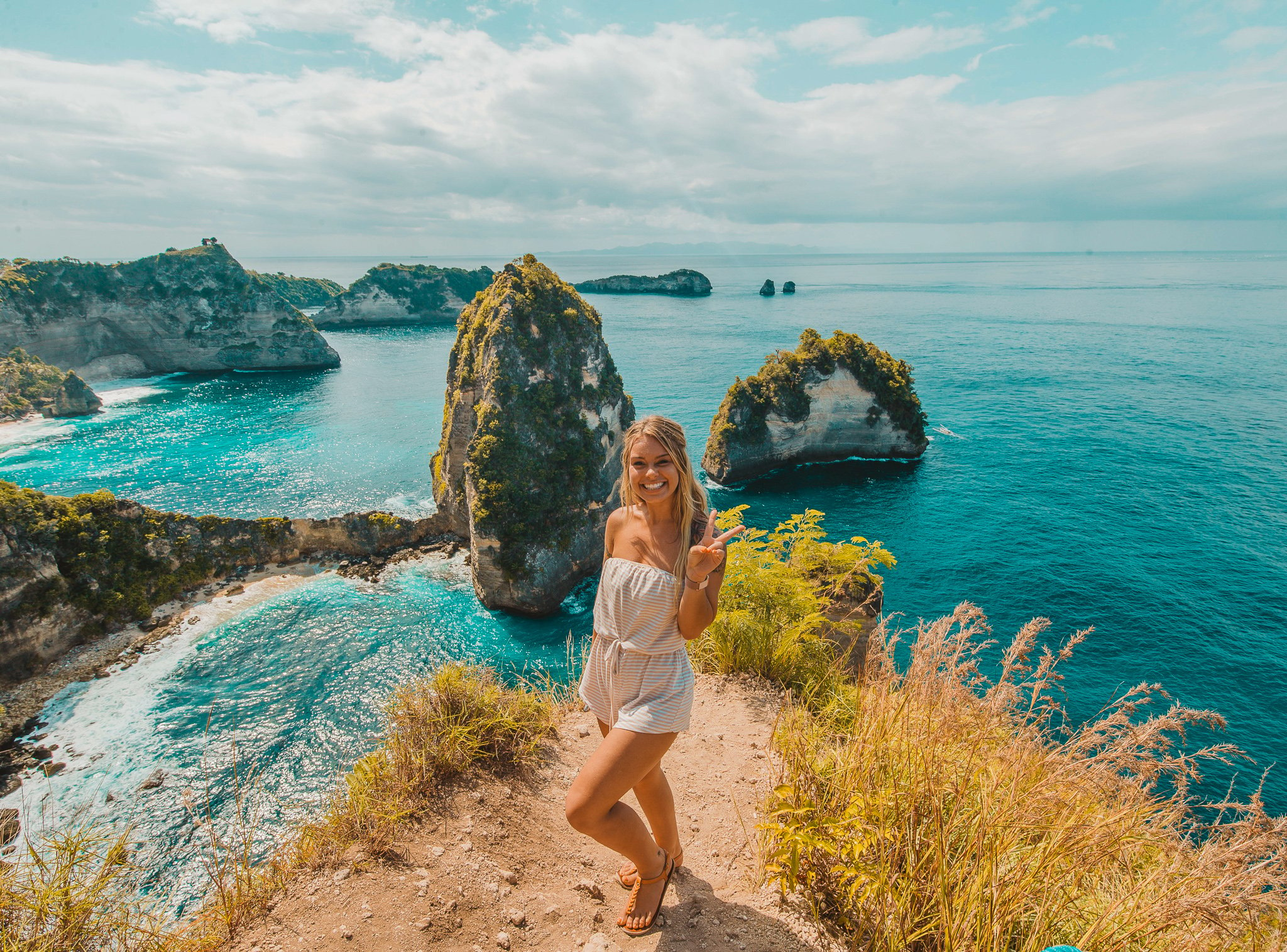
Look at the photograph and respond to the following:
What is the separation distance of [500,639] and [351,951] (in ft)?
79.7

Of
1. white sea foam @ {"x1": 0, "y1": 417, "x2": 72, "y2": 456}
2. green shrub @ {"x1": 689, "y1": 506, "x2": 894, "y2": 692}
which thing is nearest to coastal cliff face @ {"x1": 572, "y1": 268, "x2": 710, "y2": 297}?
white sea foam @ {"x1": 0, "y1": 417, "x2": 72, "y2": 456}

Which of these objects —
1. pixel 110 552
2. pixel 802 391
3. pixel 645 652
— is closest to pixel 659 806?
pixel 645 652

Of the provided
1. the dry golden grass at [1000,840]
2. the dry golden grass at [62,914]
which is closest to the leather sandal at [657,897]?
the dry golden grass at [1000,840]

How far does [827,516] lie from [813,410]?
11596mm

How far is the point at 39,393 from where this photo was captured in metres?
64.9

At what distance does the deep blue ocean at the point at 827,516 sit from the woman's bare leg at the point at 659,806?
10.8 ft

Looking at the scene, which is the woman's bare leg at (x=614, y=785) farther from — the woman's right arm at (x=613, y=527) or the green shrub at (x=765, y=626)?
the green shrub at (x=765, y=626)

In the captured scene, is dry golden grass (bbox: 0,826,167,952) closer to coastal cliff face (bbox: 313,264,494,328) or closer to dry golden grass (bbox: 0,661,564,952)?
dry golden grass (bbox: 0,661,564,952)

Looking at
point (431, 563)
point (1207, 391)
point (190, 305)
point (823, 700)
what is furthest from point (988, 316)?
point (190, 305)

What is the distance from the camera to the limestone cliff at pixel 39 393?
63022mm

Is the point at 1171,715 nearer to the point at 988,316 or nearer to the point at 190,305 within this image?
the point at 190,305

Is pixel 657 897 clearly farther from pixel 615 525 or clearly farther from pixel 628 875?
pixel 615 525

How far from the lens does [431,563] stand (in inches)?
1336

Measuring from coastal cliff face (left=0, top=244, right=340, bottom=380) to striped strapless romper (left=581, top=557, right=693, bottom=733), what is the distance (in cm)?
10258
